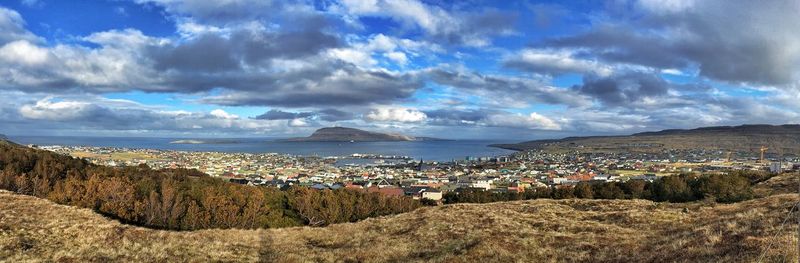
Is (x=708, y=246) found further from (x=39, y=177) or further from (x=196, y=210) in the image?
(x=39, y=177)

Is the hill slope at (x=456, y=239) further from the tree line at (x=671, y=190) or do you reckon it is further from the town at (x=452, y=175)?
the town at (x=452, y=175)

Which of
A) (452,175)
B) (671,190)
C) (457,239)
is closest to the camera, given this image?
(457,239)

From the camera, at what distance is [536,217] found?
28.8 meters

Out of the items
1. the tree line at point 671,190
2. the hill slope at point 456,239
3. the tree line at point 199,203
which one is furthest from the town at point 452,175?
the hill slope at point 456,239

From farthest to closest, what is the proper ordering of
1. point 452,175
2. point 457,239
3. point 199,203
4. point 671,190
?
point 452,175
point 671,190
point 199,203
point 457,239

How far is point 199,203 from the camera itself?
1720 inches

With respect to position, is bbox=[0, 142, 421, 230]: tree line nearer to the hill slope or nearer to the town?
the hill slope

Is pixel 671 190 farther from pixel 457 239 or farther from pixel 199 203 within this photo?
pixel 199 203

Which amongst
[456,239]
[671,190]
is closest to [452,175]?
[671,190]

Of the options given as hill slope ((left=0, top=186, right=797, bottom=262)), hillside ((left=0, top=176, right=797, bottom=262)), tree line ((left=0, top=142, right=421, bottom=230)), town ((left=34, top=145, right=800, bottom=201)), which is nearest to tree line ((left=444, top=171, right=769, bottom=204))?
town ((left=34, top=145, right=800, bottom=201))

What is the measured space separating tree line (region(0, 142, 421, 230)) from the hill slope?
29.2ft

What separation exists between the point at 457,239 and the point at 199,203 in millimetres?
30030

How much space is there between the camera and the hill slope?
51.6 ft

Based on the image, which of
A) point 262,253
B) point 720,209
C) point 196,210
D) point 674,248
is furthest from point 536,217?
point 196,210
